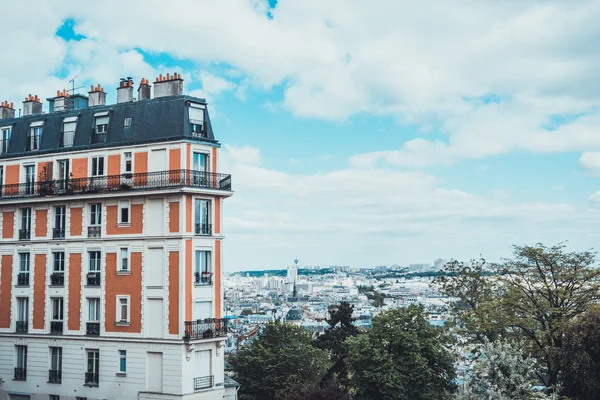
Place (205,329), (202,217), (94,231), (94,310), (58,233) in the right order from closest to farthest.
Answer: (205,329)
(202,217)
(94,310)
(94,231)
(58,233)

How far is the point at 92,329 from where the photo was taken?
39.5 m

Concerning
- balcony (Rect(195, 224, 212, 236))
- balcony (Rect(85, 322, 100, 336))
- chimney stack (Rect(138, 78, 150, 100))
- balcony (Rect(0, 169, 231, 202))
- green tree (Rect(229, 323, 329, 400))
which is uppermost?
chimney stack (Rect(138, 78, 150, 100))

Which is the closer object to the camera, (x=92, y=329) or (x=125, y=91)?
(x=92, y=329)

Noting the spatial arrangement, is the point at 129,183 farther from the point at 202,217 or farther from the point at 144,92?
the point at 144,92

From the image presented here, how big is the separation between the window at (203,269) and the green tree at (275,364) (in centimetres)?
1413

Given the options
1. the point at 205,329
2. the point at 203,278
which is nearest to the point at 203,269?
the point at 203,278

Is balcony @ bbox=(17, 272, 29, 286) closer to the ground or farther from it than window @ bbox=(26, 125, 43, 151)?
closer to the ground

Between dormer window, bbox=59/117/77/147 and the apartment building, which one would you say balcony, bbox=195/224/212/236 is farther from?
dormer window, bbox=59/117/77/147

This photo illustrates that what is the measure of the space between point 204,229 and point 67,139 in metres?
11.1

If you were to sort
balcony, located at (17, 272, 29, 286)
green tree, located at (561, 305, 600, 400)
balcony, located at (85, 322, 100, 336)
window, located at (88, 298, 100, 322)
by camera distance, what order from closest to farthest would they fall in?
green tree, located at (561, 305, 600, 400)
balcony, located at (85, 322, 100, 336)
window, located at (88, 298, 100, 322)
balcony, located at (17, 272, 29, 286)

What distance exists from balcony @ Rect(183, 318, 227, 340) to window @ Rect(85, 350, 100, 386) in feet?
20.6

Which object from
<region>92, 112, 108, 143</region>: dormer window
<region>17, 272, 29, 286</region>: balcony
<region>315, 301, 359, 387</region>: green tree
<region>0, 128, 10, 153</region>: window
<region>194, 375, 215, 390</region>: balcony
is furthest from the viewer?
<region>315, 301, 359, 387</region>: green tree

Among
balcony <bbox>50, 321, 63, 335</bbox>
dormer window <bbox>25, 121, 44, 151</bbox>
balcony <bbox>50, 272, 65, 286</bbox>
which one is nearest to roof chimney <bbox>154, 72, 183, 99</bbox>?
dormer window <bbox>25, 121, 44, 151</bbox>

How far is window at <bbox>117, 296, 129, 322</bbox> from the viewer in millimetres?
38691
